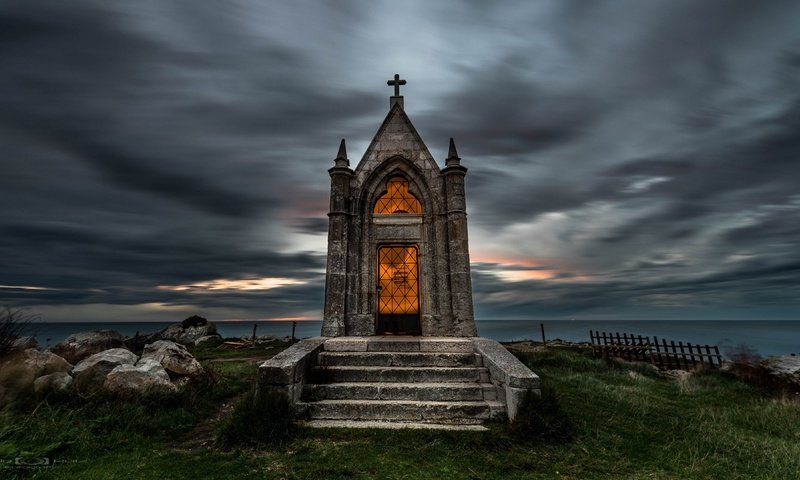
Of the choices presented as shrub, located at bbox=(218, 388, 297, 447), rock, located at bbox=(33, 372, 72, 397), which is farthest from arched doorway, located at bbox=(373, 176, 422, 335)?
rock, located at bbox=(33, 372, 72, 397)

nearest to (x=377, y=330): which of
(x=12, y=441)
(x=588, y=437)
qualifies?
(x=588, y=437)

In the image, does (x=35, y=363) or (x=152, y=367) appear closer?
(x=35, y=363)

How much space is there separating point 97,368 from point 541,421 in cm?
819

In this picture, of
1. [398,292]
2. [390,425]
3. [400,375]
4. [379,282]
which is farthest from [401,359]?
[379,282]

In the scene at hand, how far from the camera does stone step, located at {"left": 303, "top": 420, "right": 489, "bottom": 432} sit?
5.37 meters

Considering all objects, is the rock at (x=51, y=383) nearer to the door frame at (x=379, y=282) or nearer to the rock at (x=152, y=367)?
the rock at (x=152, y=367)

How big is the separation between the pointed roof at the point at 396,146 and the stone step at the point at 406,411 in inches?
249

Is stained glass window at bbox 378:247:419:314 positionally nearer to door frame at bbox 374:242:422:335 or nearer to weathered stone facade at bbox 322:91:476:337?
door frame at bbox 374:242:422:335

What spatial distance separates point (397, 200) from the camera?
1051 cm

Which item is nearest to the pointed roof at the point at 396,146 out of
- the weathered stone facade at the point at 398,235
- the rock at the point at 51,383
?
the weathered stone facade at the point at 398,235

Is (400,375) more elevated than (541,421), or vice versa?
(400,375)

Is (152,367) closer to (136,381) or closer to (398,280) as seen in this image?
(136,381)

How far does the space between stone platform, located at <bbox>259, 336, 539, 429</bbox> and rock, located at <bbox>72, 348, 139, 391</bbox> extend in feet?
11.0

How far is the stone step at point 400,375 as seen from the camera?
22.1 ft
